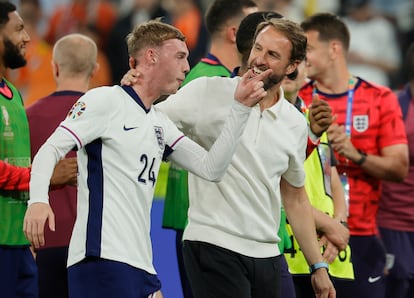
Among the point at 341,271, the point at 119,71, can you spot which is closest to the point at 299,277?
the point at 341,271

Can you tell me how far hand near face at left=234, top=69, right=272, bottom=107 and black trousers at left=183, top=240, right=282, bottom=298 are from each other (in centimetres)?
80

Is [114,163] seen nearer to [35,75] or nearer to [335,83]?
[335,83]

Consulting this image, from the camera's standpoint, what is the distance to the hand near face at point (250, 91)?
5168 mm

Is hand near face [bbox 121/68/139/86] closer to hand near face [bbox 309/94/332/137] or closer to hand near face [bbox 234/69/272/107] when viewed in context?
hand near face [bbox 234/69/272/107]

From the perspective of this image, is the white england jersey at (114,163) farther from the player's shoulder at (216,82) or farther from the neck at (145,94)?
the player's shoulder at (216,82)

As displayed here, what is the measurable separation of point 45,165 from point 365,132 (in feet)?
11.1

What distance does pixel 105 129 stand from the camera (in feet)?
16.7

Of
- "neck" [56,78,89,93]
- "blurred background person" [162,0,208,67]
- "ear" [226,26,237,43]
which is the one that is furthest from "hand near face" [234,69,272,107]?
"blurred background person" [162,0,208,67]

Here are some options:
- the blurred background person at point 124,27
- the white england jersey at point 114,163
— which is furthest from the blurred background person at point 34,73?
the white england jersey at point 114,163

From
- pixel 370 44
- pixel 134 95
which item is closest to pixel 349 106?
pixel 134 95

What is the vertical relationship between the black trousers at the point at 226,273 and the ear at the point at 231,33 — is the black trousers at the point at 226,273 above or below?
below

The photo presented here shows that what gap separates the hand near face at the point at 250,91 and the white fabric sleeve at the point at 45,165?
803mm

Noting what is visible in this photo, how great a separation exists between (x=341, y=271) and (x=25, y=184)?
6.51 ft

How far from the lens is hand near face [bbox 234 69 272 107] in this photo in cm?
517
